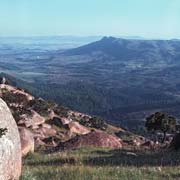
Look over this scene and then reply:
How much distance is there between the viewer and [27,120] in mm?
71812

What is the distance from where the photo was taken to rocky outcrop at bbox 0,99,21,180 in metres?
11.0

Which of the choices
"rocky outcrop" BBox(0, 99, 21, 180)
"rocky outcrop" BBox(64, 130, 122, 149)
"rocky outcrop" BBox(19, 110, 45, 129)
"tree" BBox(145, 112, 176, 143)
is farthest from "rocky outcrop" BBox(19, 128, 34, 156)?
Result: "tree" BBox(145, 112, 176, 143)

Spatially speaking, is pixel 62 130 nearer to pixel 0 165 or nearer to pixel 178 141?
pixel 178 141

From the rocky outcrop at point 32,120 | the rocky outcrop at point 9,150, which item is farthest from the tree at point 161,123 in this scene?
the rocky outcrop at point 9,150

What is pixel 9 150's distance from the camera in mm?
11445

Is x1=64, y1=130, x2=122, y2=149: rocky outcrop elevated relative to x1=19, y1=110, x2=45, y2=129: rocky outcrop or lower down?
elevated

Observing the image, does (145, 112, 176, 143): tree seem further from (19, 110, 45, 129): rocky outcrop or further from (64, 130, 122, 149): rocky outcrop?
(64, 130, 122, 149): rocky outcrop

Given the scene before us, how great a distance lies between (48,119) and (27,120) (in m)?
13.0

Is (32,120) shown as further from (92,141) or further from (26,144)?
(26,144)

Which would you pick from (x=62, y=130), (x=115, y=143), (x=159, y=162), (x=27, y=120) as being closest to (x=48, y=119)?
(x=62, y=130)

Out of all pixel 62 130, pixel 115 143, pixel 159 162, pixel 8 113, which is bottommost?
pixel 62 130

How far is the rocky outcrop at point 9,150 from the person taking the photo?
11000 millimetres

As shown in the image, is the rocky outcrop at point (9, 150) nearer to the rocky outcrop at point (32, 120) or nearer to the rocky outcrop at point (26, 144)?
the rocky outcrop at point (26, 144)

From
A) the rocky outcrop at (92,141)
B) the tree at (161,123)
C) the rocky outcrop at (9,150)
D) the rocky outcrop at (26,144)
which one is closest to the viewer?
the rocky outcrop at (9,150)
